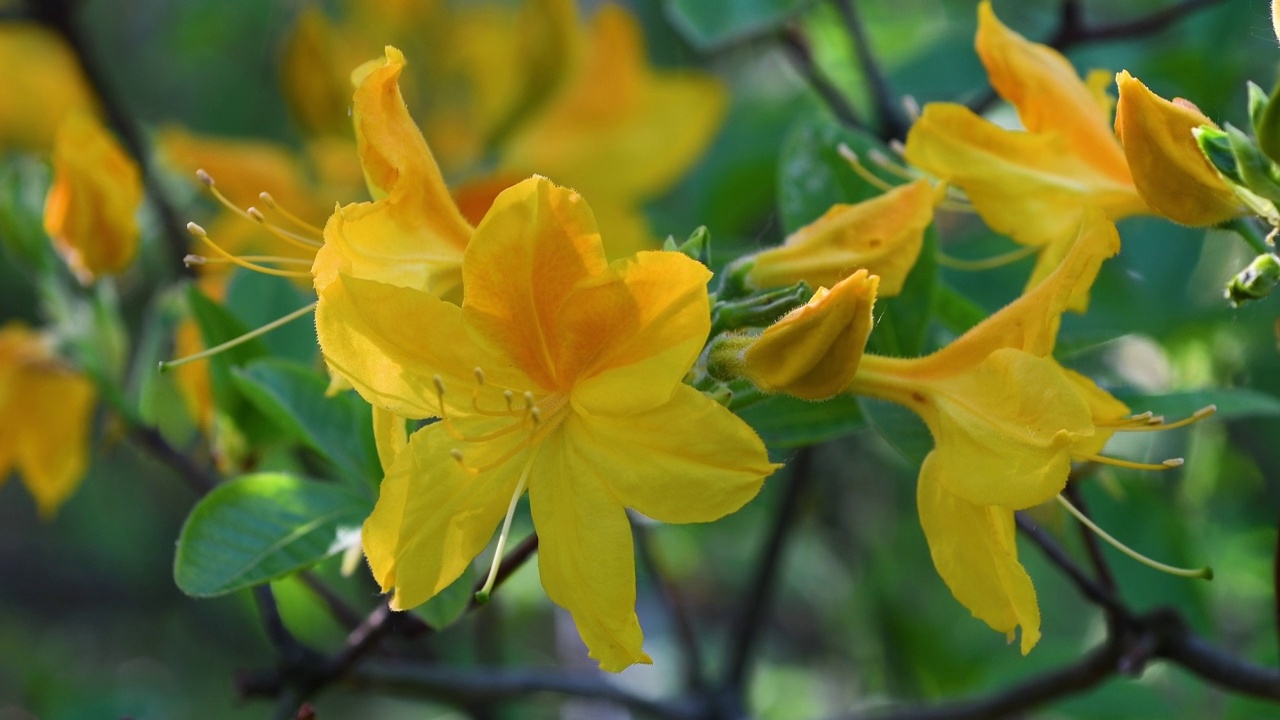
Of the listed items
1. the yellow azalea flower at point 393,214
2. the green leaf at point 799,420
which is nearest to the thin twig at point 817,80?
the green leaf at point 799,420

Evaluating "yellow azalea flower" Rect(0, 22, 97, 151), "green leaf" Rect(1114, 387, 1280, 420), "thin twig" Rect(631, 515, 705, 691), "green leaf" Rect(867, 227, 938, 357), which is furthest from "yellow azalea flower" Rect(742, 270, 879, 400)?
"yellow azalea flower" Rect(0, 22, 97, 151)

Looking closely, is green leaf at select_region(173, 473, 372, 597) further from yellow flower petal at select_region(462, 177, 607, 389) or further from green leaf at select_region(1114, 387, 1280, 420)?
green leaf at select_region(1114, 387, 1280, 420)

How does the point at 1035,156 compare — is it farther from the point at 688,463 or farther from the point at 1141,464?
the point at 688,463

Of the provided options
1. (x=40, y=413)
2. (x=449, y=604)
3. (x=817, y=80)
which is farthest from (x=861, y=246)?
(x=40, y=413)

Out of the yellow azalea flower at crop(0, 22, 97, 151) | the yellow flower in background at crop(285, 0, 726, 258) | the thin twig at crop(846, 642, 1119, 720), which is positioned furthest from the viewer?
the yellow azalea flower at crop(0, 22, 97, 151)

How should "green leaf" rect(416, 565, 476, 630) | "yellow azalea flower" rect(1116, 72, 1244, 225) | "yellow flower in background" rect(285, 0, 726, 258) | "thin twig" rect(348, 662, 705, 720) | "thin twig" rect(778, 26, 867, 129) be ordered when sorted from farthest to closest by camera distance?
"yellow flower in background" rect(285, 0, 726, 258), "thin twig" rect(778, 26, 867, 129), "thin twig" rect(348, 662, 705, 720), "green leaf" rect(416, 565, 476, 630), "yellow azalea flower" rect(1116, 72, 1244, 225)

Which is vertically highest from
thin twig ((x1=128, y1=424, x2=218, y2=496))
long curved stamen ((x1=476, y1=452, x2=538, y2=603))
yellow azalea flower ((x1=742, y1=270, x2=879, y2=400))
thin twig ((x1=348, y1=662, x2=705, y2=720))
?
yellow azalea flower ((x1=742, y1=270, x2=879, y2=400))
